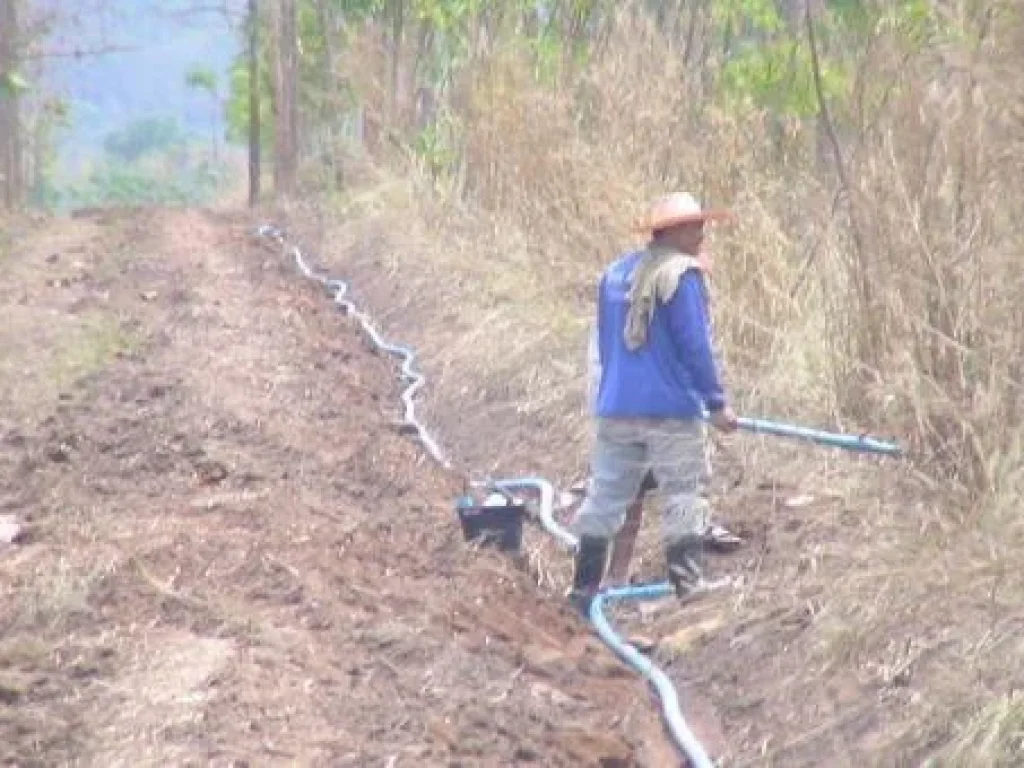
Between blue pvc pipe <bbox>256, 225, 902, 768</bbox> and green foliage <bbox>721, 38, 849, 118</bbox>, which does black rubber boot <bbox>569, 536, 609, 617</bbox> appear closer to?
blue pvc pipe <bbox>256, 225, 902, 768</bbox>

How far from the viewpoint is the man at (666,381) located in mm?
7668

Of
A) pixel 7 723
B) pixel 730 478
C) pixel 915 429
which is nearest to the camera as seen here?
pixel 7 723

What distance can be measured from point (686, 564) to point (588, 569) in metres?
0.47

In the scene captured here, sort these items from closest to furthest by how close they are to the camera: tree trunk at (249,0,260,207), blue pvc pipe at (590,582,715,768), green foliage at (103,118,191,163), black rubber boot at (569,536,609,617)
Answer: blue pvc pipe at (590,582,715,768)
black rubber boot at (569,536,609,617)
tree trunk at (249,0,260,207)
green foliage at (103,118,191,163)

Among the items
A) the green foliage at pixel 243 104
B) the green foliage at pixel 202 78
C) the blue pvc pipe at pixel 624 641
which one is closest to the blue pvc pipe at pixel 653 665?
the blue pvc pipe at pixel 624 641

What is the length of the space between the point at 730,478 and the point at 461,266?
267 inches

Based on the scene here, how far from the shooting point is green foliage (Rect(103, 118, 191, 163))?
12300 cm

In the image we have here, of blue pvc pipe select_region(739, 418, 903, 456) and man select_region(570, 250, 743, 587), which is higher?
blue pvc pipe select_region(739, 418, 903, 456)

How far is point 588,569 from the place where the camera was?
810 centimetres

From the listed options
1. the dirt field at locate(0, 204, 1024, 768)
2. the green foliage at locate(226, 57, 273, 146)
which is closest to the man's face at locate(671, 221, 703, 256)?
the dirt field at locate(0, 204, 1024, 768)

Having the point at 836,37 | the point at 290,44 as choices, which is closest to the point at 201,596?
the point at 836,37

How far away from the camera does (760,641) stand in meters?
6.89

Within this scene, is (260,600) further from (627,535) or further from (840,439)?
(840,439)

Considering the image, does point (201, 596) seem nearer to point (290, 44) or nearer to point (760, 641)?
point (760, 641)
